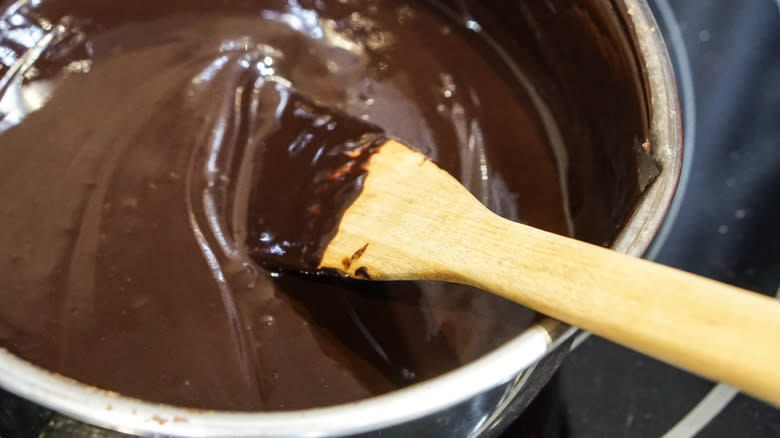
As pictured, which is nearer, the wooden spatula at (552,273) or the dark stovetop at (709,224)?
the wooden spatula at (552,273)

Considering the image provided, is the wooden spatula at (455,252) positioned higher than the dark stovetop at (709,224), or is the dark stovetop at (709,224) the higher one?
the wooden spatula at (455,252)

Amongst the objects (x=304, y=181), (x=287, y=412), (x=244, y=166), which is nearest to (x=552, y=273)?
(x=287, y=412)

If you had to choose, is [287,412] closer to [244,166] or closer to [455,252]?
[455,252]

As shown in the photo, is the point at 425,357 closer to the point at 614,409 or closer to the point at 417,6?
the point at 614,409

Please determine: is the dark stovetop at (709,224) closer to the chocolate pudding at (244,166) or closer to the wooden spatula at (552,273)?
the chocolate pudding at (244,166)

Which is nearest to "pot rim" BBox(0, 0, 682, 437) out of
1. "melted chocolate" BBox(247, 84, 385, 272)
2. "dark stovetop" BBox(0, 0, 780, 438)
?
"dark stovetop" BBox(0, 0, 780, 438)

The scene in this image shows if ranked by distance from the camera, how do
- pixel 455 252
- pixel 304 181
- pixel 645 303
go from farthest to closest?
pixel 304 181, pixel 455 252, pixel 645 303

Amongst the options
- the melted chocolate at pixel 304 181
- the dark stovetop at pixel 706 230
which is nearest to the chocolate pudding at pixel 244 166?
the melted chocolate at pixel 304 181
